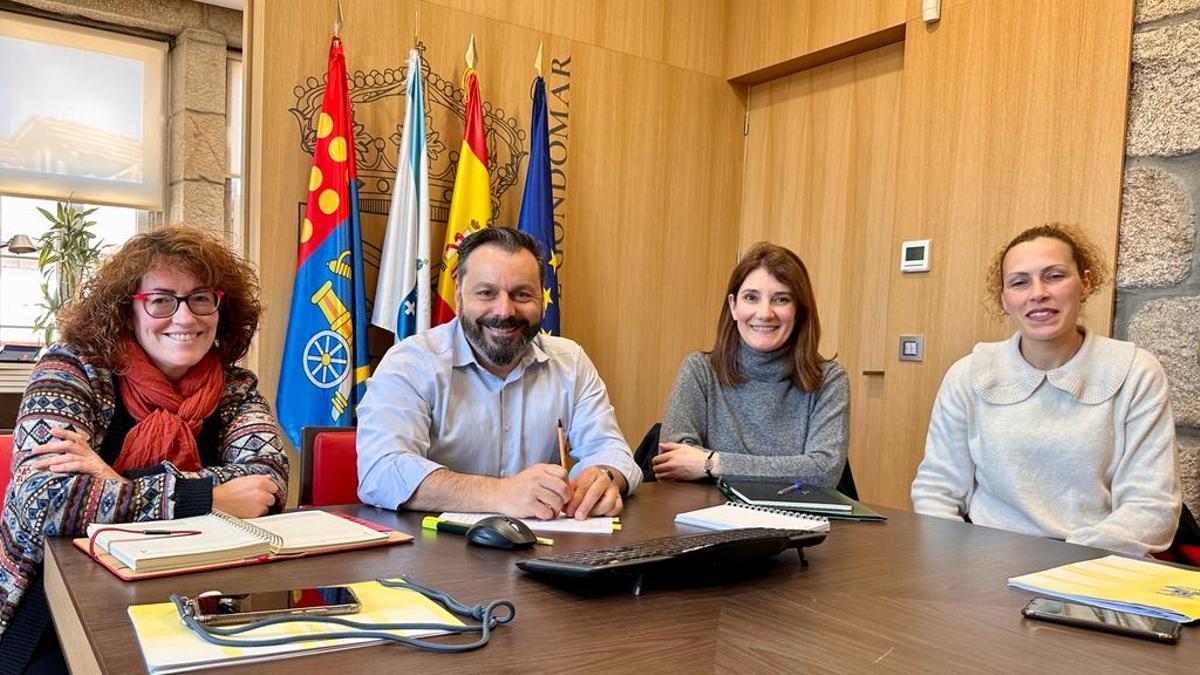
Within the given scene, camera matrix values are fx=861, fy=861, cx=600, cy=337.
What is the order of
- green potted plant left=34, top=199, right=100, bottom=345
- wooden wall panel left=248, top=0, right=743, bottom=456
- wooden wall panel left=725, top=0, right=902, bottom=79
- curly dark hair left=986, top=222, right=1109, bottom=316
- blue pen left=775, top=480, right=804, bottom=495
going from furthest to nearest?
green potted plant left=34, top=199, right=100, bottom=345, wooden wall panel left=725, top=0, right=902, bottom=79, wooden wall panel left=248, top=0, right=743, bottom=456, curly dark hair left=986, top=222, right=1109, bottom=316, blue pen left=775, top=480, right=804, bottom=495

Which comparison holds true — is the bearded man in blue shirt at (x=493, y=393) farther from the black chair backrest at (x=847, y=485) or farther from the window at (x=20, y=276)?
the window at (x=20, y=276)

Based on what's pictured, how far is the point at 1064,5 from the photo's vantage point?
2738mm

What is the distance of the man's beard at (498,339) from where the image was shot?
6.19ft

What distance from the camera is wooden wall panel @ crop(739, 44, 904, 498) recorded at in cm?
346

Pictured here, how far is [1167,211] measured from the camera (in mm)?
2482

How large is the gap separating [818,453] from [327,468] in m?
1.17

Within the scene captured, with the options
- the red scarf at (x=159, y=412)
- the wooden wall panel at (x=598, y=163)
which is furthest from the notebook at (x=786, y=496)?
the wooden wall panel at (x=598, y=163)

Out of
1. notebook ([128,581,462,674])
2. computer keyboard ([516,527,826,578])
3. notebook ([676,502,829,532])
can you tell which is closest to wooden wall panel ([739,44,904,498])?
notebook ([676,502,829,532])

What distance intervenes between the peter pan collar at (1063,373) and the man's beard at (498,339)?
111 centimetres

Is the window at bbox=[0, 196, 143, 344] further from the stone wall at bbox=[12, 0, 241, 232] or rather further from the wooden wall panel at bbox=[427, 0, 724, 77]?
the wooden wall panel at bbox=[427, 0, 724, 77]

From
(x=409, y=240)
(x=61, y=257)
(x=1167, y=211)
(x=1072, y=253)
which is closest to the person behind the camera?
(x=1072, y=253)

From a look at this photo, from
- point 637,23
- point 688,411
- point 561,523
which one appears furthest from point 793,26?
point 561,523

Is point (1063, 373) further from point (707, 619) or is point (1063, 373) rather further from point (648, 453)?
point (707, 619)

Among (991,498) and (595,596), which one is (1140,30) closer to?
(991,498)
